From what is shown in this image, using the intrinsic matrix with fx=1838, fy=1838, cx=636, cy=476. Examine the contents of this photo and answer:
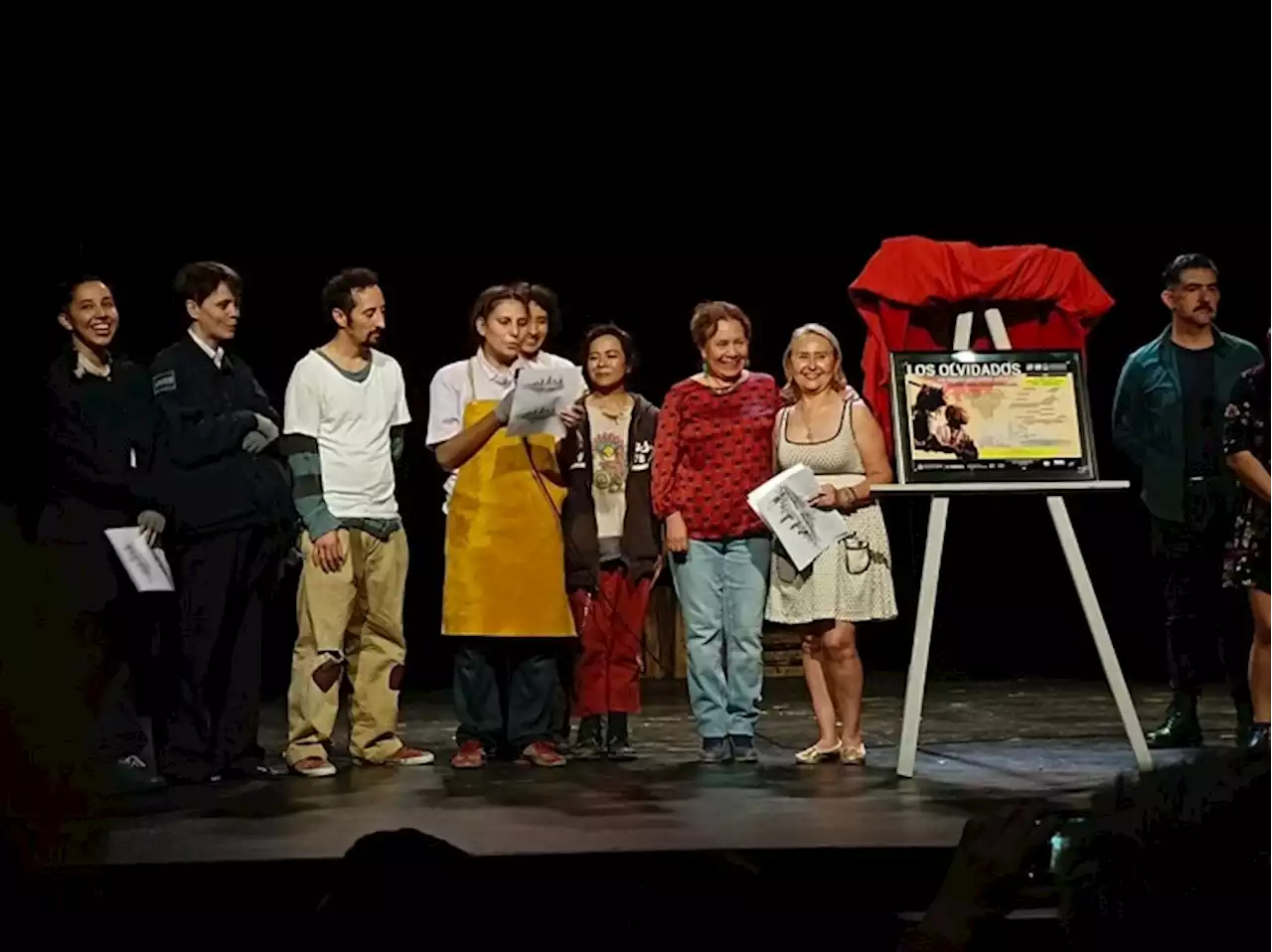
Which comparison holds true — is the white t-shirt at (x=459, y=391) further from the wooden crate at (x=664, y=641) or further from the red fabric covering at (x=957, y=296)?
the wooden crate at (x=664, y=641)

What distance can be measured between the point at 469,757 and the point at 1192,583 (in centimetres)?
226

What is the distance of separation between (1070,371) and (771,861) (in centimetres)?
186

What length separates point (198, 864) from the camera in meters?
3.72

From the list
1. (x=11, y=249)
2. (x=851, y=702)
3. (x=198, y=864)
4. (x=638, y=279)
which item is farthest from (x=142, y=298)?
(x=198, y=864)

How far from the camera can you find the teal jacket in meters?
5.62

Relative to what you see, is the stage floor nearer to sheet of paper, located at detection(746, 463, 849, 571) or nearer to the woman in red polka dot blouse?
the woman in red polka dot blouse

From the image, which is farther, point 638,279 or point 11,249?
point 638,279

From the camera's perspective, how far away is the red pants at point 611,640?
17.6ft

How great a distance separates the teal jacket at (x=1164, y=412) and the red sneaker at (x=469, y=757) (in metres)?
2.19

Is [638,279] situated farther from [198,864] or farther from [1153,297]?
[198,864]

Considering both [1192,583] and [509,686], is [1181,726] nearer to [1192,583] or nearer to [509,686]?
[1192,583]

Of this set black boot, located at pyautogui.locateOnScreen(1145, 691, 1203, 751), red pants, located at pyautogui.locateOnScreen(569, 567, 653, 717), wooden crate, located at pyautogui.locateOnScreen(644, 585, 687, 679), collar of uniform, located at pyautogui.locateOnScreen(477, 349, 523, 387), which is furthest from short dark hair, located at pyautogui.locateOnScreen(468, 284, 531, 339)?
wooden crate, located at pyautogui.locateOnScreen(644, 585, 687, 679)

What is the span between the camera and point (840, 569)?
5.17 m

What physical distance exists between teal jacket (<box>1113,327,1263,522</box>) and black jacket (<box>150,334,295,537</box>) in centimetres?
269
